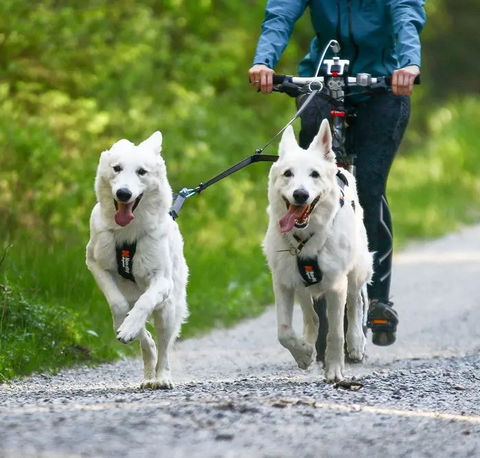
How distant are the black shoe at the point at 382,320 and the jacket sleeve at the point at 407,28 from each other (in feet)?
4.94

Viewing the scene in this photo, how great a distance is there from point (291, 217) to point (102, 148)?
19.7 ft

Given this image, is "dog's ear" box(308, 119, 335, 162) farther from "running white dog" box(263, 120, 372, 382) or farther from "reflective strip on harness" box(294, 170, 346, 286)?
"reflective strip on harness" box(294, 170, 346, 286)

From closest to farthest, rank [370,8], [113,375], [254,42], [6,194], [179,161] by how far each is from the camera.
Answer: [370,8] < [113,375] < [6,194] < [179,161] < [254,42]

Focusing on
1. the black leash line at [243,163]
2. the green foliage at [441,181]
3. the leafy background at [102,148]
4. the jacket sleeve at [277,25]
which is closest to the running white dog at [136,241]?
the black leash line at [243,163]

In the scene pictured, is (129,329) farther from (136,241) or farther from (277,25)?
(277,25)

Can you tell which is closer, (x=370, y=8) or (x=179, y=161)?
(x=370, y=8)

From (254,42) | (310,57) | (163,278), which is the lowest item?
(163,278)

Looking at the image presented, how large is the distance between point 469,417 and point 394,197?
46.4 feet

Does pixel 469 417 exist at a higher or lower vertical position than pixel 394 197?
lower

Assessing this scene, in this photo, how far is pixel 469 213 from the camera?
1817 centimetres

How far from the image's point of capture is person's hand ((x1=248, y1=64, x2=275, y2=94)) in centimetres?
621

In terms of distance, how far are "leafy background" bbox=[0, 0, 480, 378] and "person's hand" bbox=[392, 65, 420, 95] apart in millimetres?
2588

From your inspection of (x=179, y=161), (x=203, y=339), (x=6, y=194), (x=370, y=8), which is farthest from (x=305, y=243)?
(x=179, y=161)

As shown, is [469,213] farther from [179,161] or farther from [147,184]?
[147,184]
